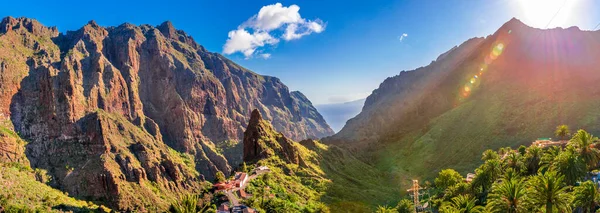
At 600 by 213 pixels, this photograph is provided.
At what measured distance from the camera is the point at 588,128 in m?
114

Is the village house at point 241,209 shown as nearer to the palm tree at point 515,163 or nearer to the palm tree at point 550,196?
the palm tree at point 550,196

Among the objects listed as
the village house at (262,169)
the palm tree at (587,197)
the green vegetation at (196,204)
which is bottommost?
the palm tree at (587,197)

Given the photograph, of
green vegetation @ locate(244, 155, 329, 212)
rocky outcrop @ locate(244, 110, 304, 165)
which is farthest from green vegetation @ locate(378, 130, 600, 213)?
rocky outcrop @ locate(244, 110, 304, 165)

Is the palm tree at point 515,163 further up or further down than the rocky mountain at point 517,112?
further down

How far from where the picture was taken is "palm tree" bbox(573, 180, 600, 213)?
38.2 m

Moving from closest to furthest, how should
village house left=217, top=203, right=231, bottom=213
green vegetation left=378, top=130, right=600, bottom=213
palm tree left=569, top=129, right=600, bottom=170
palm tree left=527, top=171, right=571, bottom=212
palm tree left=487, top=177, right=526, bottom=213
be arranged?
palm tree left=527, top=171, right=571, bottom=212, green vegetation left=378, top=130, right=600, bottom=213, palm tree left=487, top=177, right=526, bottom=213, palm tree left=569, top=129, right=600, bottom=170, village house left=217, top=203, right=231, bottom=213

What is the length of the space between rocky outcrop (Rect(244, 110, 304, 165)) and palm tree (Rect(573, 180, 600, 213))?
279 ft

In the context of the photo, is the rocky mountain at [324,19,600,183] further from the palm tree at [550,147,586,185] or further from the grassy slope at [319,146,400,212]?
the palm tree at [550,147,586,185]

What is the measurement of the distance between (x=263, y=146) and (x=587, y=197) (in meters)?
90.8

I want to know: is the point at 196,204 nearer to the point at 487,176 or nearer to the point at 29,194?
the point at 487,176

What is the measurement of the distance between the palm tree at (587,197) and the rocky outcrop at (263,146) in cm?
8510

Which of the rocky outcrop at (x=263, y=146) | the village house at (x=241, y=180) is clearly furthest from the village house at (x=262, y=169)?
the rocky outcrop at (x=263, y=146)

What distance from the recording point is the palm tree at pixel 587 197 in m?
38.2

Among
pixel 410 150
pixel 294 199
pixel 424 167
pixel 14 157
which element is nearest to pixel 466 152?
pixel 424 167
